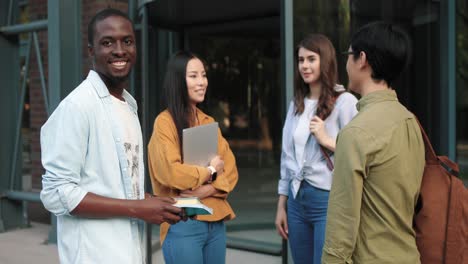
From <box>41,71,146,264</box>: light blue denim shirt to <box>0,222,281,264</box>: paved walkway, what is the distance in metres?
3.94

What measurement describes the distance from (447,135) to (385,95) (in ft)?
12.3

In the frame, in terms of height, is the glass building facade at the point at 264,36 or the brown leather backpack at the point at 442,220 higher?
the glass building facade at the point at 264,36

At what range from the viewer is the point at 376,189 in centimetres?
195

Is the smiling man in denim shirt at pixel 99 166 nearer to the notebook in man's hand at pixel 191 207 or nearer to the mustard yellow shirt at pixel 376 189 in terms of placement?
the notebook in man's hand at pixel 191 207

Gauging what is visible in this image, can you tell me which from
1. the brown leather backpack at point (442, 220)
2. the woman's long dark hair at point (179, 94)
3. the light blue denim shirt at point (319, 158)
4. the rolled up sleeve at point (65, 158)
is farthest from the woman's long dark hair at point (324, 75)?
the rolled up sleeve at point (65, 158)

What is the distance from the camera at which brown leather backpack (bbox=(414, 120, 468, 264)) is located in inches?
77.7

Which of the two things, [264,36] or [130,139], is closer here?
[130,139]

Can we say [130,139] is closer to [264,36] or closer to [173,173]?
[173,173]

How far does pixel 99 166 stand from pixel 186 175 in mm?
1094

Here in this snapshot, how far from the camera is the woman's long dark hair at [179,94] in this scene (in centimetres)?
317

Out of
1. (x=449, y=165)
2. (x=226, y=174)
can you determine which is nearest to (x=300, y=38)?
(x=226, y=174)

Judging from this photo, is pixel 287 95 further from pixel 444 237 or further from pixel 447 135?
pixel 444 237

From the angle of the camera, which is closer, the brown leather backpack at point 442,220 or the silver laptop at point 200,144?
the brown leather backpack at point 442,220

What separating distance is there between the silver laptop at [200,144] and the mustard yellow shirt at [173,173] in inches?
2.7
